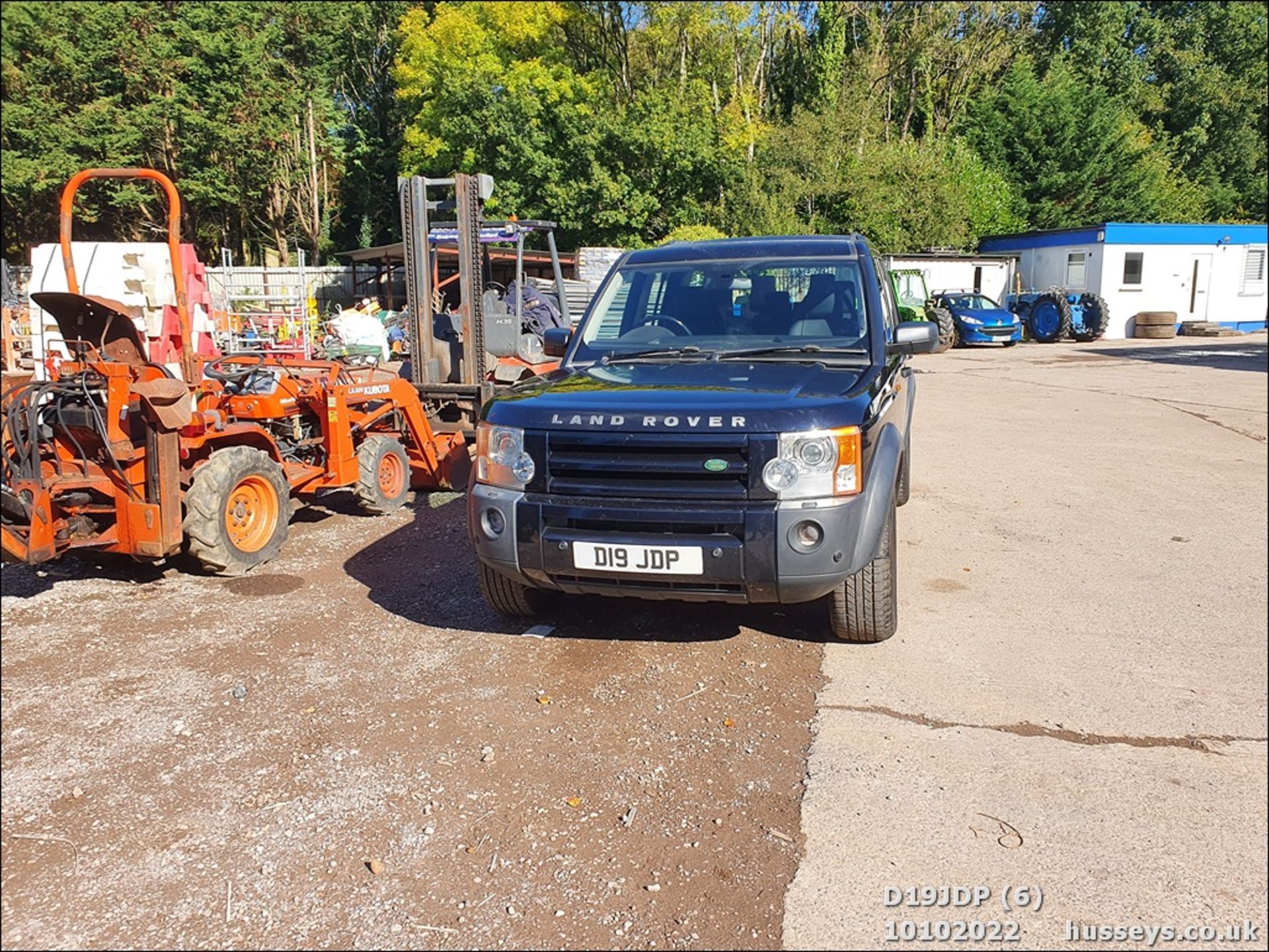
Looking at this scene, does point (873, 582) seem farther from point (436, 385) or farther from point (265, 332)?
point (265, 332)

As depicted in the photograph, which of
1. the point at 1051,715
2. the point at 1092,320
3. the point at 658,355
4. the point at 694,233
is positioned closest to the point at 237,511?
the point at 658,355

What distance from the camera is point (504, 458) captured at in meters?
4.31

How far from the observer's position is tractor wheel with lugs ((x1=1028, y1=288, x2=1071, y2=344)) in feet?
93.2

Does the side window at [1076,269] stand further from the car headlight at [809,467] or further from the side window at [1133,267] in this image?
the car headlight at [809,467]

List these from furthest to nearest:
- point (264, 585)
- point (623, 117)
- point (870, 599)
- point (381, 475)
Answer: point (623, 117)
point (381, 475)
point (264, 585)
point (870, 599)

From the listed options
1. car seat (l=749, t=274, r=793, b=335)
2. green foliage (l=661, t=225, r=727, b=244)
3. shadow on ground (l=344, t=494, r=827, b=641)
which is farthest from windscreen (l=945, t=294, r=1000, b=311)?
shadow on ground (l=344, t=494, r=827, b=641)

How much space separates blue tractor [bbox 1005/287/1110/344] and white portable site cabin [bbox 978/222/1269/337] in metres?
0.69

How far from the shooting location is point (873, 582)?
4441mm

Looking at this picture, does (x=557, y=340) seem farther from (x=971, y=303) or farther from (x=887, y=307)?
(x=971, y=303)

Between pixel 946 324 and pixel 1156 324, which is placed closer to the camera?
pixel 946 324

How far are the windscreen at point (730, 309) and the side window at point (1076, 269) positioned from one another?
92.5 ft

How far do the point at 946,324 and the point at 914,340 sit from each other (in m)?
22.0

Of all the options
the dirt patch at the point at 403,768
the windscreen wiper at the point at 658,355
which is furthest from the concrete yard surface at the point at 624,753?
the windscreen wiper at the point at 658,355

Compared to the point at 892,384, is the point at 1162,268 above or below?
above
